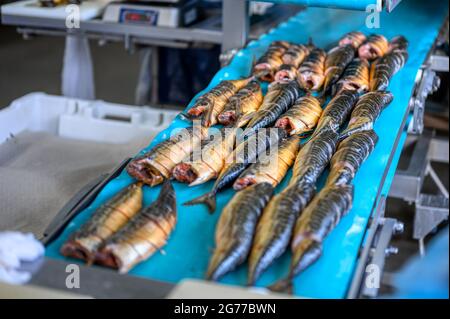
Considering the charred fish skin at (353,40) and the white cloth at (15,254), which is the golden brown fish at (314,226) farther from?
the charred fish skin at (353,40)

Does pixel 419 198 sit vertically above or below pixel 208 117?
below

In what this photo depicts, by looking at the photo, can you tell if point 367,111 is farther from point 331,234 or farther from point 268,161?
point 331,234

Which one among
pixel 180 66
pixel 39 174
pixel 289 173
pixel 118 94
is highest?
pixel 289 173

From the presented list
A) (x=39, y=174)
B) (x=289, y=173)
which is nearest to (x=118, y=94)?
(x=39, y=174)

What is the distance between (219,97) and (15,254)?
1.05 m

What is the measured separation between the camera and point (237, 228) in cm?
144

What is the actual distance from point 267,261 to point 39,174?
1.26m

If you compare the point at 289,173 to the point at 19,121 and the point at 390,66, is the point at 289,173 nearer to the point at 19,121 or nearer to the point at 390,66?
the point at 390,66

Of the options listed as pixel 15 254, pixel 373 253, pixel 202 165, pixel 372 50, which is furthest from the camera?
pixel 372 50

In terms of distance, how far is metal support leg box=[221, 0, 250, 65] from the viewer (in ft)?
9.47

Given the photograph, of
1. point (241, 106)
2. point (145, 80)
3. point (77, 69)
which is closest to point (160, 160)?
point (241, 106)

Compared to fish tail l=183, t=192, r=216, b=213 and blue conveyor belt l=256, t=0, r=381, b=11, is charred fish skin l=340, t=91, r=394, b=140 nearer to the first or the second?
blue conveyor belt l=256, t=0, r=381, b=11

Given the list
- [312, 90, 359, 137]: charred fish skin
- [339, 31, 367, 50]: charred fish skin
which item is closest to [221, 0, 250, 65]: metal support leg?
[339, 31, 367, 50]: charred fish skin
